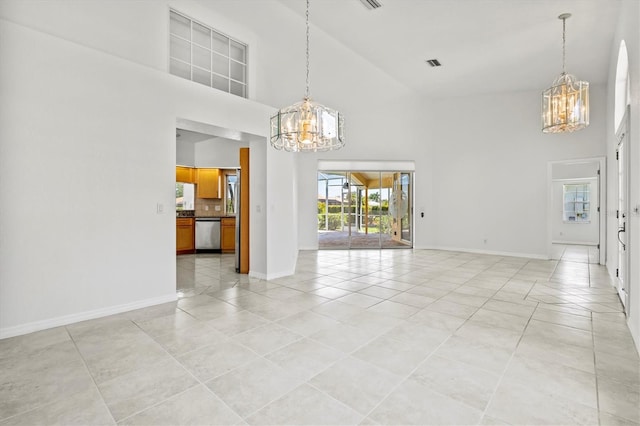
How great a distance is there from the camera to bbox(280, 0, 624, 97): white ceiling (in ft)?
16.3

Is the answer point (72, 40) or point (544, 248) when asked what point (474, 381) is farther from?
point (544, 248)

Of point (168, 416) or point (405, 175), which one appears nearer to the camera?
point (168, 416)

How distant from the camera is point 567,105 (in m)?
4.32

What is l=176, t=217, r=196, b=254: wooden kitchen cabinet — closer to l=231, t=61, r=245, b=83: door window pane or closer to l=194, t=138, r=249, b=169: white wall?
l=194, t=138, r=249, b=169: white wall

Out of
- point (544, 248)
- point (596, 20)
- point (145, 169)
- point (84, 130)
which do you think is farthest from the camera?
point (544, 248)

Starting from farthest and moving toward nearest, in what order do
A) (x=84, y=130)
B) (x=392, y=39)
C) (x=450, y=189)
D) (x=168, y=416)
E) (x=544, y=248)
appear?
(x=450, y=189) < (x=544, y=248) < (x=392, y=39) < (x=84, y=130) < (x=168, y=416)

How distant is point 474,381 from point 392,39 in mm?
5925

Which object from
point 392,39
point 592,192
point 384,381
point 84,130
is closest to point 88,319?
point 84,130

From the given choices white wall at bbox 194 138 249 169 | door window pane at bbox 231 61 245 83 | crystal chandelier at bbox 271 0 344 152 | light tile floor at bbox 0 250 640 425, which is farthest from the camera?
white wall at bbox 194 138 249 169

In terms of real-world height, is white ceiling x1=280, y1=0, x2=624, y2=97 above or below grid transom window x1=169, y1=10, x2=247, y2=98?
above

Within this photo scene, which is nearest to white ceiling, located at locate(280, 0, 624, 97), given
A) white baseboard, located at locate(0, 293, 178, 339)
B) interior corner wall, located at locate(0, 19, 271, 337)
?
interior corner wall, located at locate(0, 19, 271, 337)

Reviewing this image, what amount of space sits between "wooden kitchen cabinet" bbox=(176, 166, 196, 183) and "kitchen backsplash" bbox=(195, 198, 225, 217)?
623 mm

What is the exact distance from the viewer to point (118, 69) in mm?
3562

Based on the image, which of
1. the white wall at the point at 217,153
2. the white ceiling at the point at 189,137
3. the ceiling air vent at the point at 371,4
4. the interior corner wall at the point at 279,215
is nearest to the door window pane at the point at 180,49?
the interior corner wall at the point at 279,215
